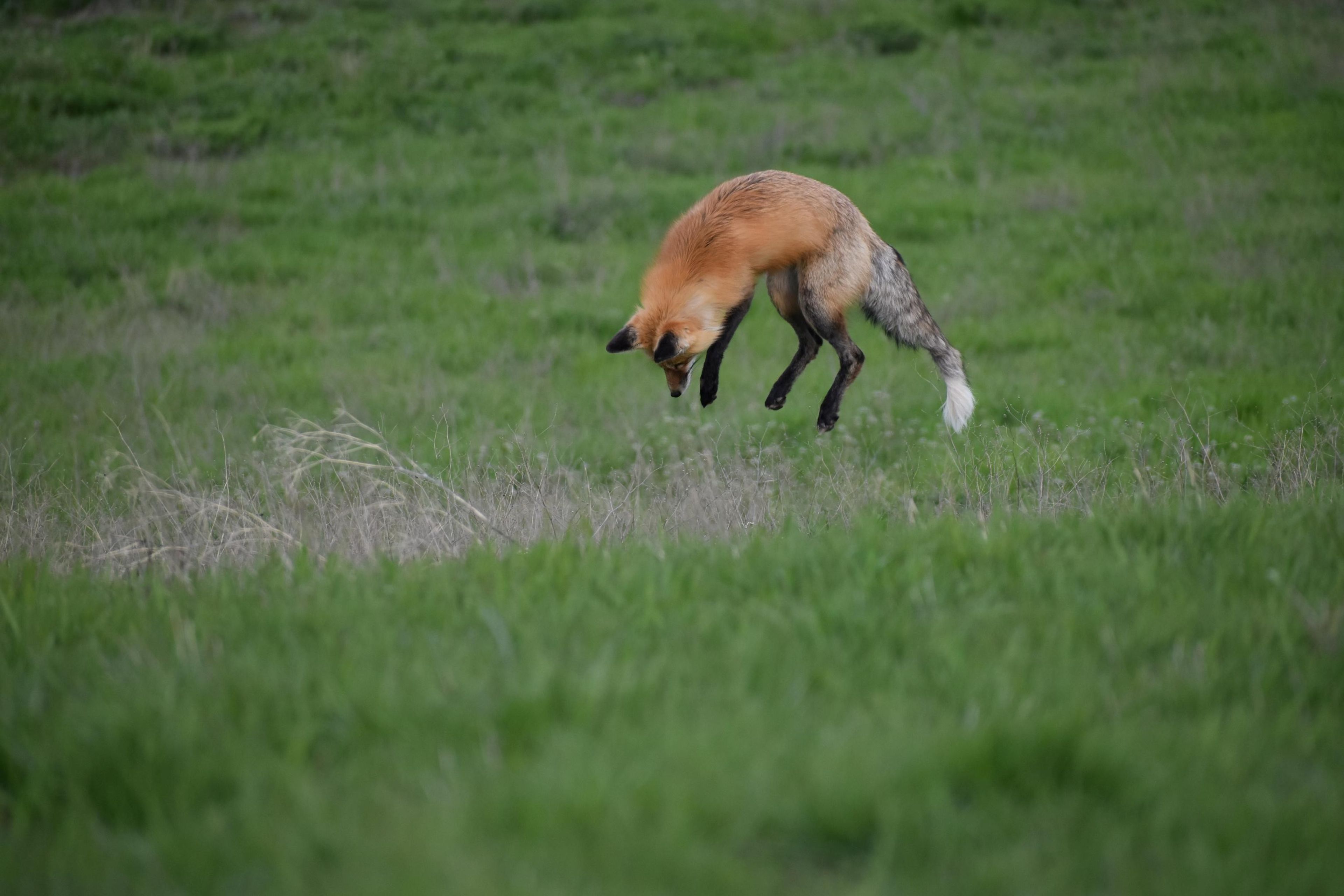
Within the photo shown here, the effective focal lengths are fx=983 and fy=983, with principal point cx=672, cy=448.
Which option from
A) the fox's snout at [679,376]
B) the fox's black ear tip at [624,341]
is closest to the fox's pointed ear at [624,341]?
the fox's black ear tip at [624,341]

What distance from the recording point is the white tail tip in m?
5.50

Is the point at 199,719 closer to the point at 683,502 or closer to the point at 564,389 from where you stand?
the point at 683,502

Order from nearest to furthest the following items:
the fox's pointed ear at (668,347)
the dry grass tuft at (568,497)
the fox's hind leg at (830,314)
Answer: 1. the dry grass tuft at (568,497)
2. the fox's pointed ear at (668,347)
3. the fox's hind leg at (830,314)

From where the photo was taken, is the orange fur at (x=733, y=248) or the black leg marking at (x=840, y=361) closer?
the orange fur at (x=733, y=248)

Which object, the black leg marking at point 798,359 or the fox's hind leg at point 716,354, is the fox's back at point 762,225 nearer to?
the fox's hind leg at point 716,354

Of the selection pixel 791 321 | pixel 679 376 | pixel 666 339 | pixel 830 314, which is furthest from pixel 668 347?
pixel 791 321

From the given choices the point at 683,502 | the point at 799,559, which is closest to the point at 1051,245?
the point at 683,502

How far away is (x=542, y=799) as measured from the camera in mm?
2102

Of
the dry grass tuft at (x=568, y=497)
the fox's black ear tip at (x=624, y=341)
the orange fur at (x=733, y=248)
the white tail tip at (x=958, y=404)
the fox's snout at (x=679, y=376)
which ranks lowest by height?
the dry grass tuft at (x=568, y=497)

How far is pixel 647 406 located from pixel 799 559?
5970mm

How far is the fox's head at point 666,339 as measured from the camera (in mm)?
4957

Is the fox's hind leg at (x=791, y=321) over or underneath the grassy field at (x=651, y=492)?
over

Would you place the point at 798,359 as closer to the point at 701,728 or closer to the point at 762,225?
the point at 762,225

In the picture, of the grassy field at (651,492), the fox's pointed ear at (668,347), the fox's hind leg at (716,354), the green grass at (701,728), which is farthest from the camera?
the fox's hind leg at (716,354)
